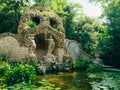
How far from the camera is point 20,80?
10547 mm

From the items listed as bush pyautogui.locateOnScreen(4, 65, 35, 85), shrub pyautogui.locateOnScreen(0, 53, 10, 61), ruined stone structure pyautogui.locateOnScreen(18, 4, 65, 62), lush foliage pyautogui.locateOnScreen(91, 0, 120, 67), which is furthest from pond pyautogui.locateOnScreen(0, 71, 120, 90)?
lush foliage pyautogui.locateOnScreen(91, 0, 120, 67)

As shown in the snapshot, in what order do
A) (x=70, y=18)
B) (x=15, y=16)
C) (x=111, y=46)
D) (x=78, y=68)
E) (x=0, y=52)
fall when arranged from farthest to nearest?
(x=70, y=18)
(x=15, y=16)
(x=111, y=46)
(x=78, y=68)
(x=0, y=52)

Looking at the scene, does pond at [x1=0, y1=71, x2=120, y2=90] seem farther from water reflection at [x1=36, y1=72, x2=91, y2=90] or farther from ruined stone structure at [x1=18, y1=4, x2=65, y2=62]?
ruined stone structure at [x1=18, y1=4, x2=65, y2=62]

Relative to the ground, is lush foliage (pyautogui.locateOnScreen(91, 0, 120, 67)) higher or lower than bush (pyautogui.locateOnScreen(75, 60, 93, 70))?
higher

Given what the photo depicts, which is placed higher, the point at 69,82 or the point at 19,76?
the point at 19,76

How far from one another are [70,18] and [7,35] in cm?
1337

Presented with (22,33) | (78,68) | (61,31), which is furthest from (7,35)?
(78,68)

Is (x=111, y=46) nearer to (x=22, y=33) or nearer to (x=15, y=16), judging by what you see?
(x=22, y=33)

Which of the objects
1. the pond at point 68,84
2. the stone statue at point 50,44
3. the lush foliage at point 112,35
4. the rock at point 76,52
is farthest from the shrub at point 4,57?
the lush foliage at point 112,35

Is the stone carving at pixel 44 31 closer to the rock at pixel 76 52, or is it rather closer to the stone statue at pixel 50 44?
the stone statue at pixel 50 44

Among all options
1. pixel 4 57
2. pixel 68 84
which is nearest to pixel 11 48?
pixel 4 57

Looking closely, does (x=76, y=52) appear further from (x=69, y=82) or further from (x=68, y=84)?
(x=68, y=84)

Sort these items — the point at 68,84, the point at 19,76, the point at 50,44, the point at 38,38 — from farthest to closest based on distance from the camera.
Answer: the point at 38,38
the point at 50,44
the point at 68,84
the point at 19,76

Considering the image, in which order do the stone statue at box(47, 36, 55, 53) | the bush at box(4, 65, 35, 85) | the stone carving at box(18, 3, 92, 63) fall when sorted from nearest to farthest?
the bush at box(4, 65, 35, 85)
the stone carving at box(18, 3, 92, 63)
the stone statue at box(47, 36, 55, 53)
